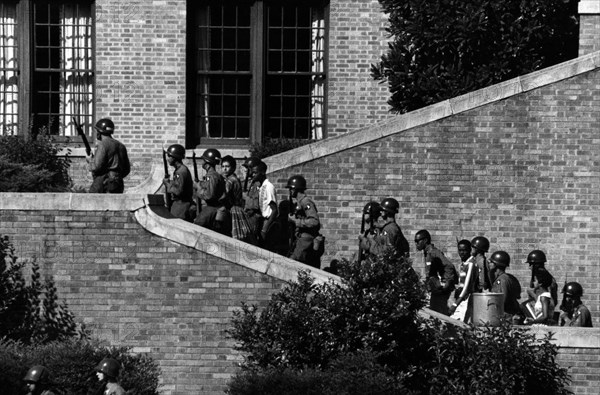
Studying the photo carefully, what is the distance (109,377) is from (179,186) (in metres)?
4.89

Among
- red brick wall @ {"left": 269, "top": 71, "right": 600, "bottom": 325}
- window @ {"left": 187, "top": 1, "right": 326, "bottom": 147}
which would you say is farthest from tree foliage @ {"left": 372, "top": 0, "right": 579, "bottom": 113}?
window @ {"left": 187, "top": 1, "right": 326, "bottom": 147}

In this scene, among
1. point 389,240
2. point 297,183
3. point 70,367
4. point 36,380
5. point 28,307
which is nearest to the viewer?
point 36,380

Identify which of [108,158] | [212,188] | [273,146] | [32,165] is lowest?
[212,188]

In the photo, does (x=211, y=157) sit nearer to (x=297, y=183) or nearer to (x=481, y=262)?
(x=297, y=183)

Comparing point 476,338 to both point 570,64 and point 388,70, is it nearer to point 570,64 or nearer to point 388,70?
point 570,64

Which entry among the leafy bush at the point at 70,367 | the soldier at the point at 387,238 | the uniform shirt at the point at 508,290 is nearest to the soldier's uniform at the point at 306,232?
the soldier at the point at 387,238

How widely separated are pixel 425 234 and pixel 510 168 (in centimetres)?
284

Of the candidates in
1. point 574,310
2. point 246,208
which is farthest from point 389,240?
point 574,310

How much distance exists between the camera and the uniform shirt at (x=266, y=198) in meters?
22.2

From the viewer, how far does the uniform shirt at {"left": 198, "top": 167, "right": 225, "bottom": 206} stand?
2173 centimetres

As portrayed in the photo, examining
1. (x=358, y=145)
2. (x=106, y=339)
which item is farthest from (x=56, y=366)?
(x=358, y=145)

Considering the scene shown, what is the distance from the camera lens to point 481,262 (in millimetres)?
21781

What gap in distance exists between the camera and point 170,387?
814 inches

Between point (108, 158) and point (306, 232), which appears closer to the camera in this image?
point (108, 158)
